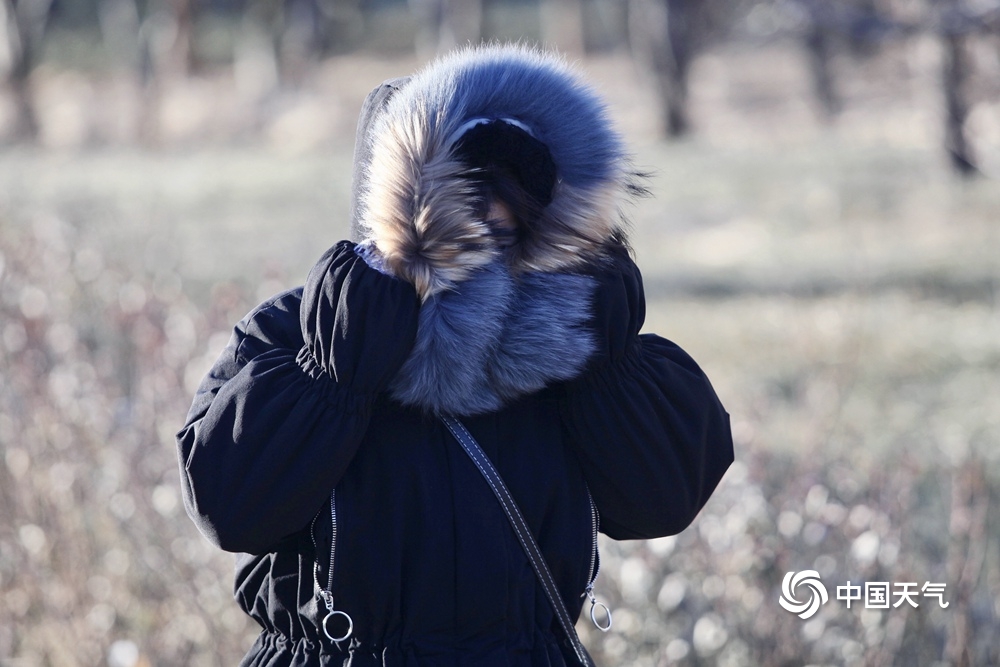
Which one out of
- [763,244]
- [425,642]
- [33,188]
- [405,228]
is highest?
[405,228]

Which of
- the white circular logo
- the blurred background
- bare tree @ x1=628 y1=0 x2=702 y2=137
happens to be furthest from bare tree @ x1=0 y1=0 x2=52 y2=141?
the white circular logo

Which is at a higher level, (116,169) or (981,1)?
(981,1)

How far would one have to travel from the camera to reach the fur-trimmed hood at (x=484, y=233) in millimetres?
1593

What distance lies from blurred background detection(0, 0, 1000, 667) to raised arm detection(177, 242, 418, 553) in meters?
0.52

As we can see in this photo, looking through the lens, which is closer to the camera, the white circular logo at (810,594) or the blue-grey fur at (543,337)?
the blue-grey fur at (543,337)

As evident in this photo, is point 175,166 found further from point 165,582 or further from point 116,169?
point 165,582

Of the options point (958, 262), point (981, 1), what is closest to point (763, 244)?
point (958, 262)

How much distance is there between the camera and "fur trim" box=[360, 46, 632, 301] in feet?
5.20

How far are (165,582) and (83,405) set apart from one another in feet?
2.51

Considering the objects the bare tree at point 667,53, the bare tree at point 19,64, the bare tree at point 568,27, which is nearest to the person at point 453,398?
the bare tree at point 667,53

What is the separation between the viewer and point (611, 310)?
5.53ft

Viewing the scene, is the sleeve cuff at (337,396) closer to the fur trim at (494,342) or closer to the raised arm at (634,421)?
the fur trim at (494,342)

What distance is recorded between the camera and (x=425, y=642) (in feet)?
5.44

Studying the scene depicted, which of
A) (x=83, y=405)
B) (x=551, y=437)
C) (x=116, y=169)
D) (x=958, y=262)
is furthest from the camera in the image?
(x=116, y=169)
